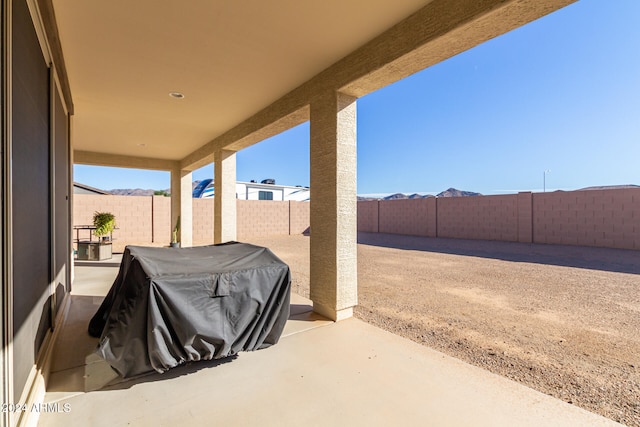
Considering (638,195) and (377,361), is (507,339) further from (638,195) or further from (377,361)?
(638,195)

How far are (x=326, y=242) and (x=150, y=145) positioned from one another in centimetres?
644

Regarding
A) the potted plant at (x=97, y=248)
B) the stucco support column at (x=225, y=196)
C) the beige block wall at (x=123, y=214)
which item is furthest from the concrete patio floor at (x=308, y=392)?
the beige block wall at (x=123, y=214)

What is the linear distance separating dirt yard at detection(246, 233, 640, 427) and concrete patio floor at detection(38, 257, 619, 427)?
1.13ft

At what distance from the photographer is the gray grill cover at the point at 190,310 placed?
2016 millimetres

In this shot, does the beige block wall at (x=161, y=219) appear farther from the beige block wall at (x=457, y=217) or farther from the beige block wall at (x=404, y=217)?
the beige block wall at (x=404, y=217)

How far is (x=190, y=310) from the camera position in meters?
2.14

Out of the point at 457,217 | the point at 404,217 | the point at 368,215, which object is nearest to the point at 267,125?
the point at 457,217

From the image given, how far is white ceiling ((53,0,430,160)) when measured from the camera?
2494 mm

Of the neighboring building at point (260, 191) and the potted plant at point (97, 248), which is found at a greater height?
the neighboring building at point (260, 191)

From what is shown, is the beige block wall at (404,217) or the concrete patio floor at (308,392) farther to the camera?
the beige block wall at (404,217)

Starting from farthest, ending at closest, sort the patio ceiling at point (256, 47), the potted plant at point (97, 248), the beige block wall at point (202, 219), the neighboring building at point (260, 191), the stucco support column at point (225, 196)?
the neighboring building at point (260, 191)
the beige block wall at point (202, 219)
the potted plant at point (97, 248)
the stucco support column at point (225, 196)
the patio ceiling at point (256, 47)

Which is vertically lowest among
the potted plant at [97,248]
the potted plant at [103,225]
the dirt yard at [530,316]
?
the dirt yard at [530,316]

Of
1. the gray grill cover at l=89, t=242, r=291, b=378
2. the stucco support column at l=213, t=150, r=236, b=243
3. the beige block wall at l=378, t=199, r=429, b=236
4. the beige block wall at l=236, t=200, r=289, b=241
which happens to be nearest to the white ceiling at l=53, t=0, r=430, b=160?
the stucco support column at l=213, t=150, r=236, b=243

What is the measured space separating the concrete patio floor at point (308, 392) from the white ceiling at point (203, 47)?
296 centimetres
